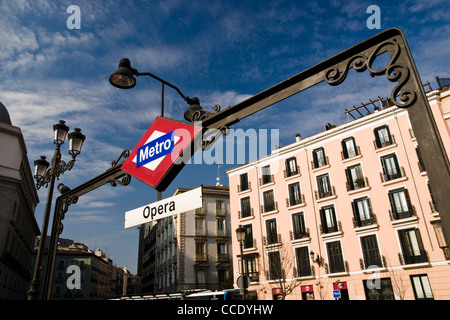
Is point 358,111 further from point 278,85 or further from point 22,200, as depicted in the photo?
point 22,200

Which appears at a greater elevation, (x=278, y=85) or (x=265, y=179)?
(x=265, y=179)

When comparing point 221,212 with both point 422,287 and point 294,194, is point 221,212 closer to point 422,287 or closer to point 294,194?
point 294,194

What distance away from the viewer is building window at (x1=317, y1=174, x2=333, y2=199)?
28872mm

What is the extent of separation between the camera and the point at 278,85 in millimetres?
3371

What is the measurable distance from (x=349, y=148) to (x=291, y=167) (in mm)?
5890

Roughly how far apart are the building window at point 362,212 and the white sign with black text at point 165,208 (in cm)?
2530

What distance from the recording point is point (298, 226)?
29.8 metres

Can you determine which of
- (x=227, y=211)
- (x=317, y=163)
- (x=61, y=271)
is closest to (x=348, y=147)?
(x=317, y=163)

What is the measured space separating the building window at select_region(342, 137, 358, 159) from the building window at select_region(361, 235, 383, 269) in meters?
7.36

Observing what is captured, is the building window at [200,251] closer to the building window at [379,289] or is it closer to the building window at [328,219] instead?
the building window at [328,219]

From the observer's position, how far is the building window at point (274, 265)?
28959 millimetres

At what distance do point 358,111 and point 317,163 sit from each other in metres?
6.10

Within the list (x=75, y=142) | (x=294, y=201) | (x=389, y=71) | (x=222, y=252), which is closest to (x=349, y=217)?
(x=294, y=201)

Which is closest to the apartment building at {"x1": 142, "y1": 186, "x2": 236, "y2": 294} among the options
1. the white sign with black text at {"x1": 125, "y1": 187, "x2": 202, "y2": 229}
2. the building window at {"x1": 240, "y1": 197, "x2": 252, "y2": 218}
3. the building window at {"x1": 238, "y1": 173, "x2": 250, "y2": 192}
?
the building window at {"x1": 238, "y1": 173, "x2": 250, "y2": 192}
